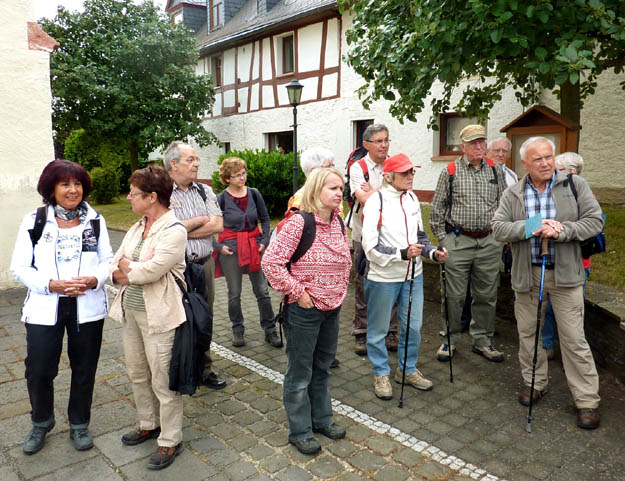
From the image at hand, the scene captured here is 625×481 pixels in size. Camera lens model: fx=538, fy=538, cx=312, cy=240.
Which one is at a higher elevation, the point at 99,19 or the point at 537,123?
the point at 99,19

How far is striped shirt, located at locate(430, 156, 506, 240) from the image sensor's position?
190 inches

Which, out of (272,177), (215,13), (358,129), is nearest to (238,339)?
(272,177)

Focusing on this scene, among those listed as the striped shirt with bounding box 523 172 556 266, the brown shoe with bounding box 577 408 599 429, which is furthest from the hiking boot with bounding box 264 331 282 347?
the brown shoe with bounding box 577 408 599 429

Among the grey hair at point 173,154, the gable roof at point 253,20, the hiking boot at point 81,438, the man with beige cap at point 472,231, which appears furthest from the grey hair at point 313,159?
the gable roof at point 253,20

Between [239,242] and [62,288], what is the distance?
7.28ft

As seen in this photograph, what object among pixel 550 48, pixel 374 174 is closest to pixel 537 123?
pixel 550 48

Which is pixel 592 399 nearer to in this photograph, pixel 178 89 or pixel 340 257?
pixel 340 257

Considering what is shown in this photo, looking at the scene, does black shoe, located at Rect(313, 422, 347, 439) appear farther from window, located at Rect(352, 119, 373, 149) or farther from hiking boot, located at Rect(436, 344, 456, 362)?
window, located at Rect(352, 119, 373, 149)

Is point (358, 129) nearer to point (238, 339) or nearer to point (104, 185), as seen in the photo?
point (104, 185)

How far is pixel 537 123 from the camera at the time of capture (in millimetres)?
8586

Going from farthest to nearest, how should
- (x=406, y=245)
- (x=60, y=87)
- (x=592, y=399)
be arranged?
(x=60, y=87)
(x=406, y=245)
(x=592, y=399)

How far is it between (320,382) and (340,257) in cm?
86

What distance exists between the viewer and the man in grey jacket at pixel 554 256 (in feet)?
12.3

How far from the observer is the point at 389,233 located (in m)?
4.13
